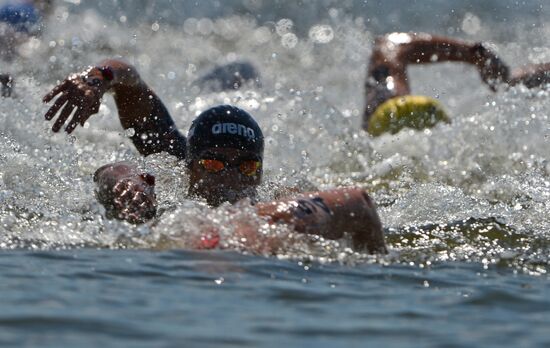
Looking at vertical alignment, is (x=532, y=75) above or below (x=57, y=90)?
above

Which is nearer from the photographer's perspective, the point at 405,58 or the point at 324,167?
the point at 405,58

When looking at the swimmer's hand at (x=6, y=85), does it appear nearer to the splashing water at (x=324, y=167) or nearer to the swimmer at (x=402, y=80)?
the splashing water at (x=324, y=167)

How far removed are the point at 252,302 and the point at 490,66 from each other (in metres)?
4.91

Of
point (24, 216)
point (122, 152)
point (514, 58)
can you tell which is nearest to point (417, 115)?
point (122, 152)

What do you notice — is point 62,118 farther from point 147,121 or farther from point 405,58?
point 405,58

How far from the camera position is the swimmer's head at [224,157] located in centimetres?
634

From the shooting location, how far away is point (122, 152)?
381 inches

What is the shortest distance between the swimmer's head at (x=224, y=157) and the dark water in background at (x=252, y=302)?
1.08 meters

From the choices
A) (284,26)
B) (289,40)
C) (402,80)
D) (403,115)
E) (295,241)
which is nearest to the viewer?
(295,241)

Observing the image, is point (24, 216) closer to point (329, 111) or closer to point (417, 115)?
point (417, 115)

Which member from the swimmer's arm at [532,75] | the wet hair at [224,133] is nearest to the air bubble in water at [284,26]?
the swimmer's arm at [532,75]

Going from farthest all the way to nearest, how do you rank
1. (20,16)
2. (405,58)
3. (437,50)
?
(20,16) < (405,58) < (437,50)

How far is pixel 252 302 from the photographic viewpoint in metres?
4.36

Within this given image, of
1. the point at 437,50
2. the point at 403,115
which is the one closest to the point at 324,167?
the point at 403,115
